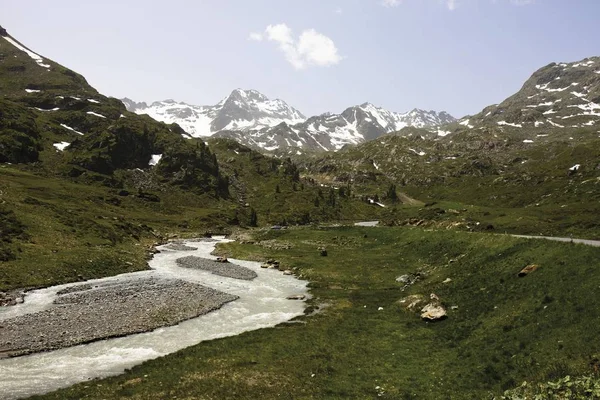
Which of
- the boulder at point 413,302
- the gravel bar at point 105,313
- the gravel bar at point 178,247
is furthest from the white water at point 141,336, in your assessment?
the gravel bar at point 178,247

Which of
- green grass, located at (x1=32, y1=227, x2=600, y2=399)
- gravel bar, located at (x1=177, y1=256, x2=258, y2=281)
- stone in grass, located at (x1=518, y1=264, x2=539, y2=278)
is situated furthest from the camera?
gravel bar, located at (x1=177, y1=256, x2=258, y2=281)

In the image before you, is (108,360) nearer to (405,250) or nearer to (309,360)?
(309,360)

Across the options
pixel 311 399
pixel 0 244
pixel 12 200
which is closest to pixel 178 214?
pixel 12 200

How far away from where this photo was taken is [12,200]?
3728 inches

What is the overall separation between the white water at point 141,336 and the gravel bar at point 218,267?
356 centimetres

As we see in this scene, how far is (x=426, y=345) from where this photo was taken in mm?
38312

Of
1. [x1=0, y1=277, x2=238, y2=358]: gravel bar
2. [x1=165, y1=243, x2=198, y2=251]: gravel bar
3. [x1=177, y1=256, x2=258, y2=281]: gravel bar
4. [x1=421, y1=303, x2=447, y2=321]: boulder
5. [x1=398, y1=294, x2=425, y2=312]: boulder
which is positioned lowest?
[x1=165, y1=243, x2=198, y2=251]: gravel bar

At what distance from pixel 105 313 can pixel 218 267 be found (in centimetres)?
4083

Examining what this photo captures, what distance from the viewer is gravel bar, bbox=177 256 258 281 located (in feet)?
268

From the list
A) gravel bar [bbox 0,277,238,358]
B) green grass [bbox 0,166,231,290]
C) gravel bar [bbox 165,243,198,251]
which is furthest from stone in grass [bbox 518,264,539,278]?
gravel bar [bbox 165,243,198,251]

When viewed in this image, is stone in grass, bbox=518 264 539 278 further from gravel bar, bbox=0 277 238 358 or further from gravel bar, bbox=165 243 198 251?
gravel bar, bbox=165 243 198 251

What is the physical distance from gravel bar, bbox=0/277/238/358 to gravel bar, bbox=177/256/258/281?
547 inches

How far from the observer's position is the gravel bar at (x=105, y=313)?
39628 mm

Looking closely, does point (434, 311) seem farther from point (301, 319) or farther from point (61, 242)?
point (61, 242)
